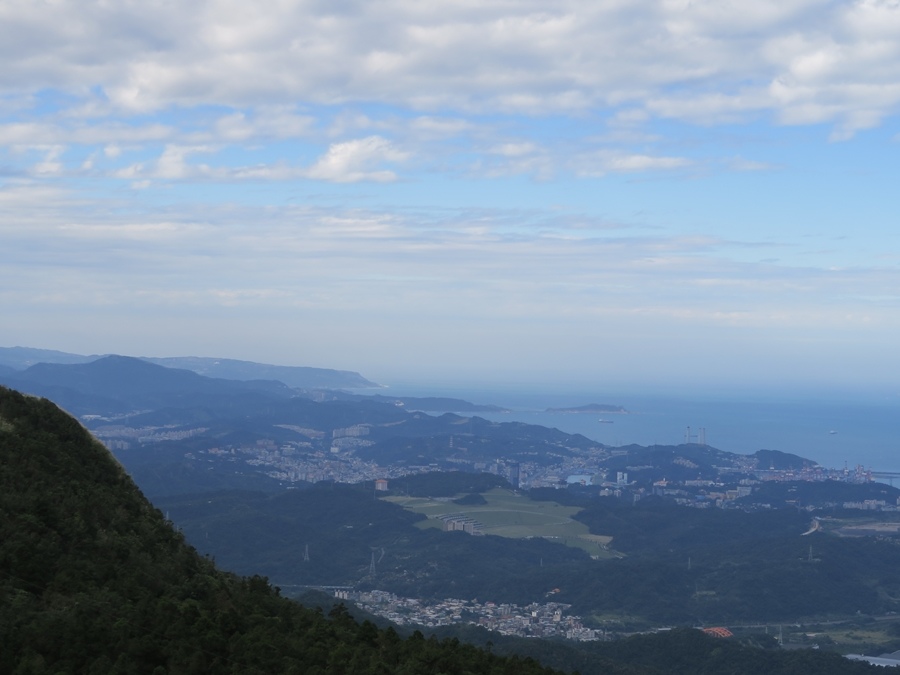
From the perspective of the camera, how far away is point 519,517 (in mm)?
84375

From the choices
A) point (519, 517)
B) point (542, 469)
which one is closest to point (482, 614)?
point (519, 517)

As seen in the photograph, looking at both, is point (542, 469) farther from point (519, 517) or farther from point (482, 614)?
point (482, 614)

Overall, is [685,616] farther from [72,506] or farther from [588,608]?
[72,506]

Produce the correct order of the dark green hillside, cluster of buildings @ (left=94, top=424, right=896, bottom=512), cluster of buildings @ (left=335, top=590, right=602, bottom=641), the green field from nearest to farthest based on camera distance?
the dark green hillside < cluster of buildings @ (left=335, top=590, right=602, bottom=641) < the green field < cluster of buildings @ (left=94, top=424, right=896, bottom=512)

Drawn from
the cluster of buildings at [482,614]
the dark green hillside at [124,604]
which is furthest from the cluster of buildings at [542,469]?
the dark green hillside at [124,604]

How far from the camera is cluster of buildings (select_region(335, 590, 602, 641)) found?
48.6 metres

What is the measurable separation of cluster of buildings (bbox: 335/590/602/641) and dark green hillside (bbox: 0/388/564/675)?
27310mm

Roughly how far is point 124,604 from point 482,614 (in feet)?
130

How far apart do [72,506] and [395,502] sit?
69.8 m

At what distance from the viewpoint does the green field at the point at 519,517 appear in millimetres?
77688

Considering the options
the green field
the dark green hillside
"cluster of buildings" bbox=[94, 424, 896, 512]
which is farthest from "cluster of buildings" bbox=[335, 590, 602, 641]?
"cluster of buildings" bbox=[94, 424, 896, 512]

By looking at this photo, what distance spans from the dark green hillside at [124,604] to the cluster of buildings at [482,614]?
27.3 m

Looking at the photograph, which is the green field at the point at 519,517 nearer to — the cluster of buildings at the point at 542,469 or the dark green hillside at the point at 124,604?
the cluster of buildings at the point at 542,469

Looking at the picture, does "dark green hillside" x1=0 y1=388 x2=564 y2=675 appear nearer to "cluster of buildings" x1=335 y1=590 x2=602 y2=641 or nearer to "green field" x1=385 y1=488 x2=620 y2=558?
"cluster of buildings" x1=335 y1=590 x2=602 y2=641
